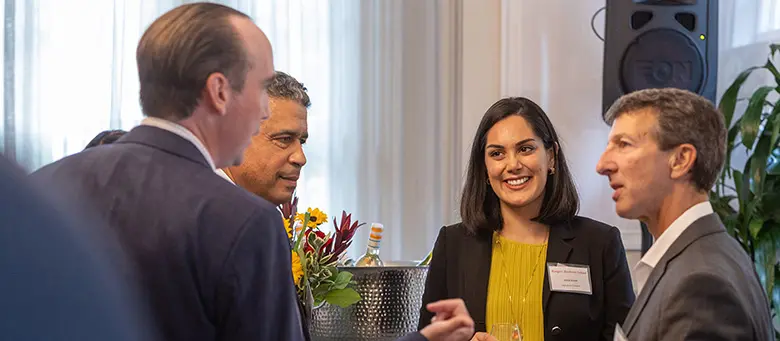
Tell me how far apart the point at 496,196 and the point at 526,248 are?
0.21m

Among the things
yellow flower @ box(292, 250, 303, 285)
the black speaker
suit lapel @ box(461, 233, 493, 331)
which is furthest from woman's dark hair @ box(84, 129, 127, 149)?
the black speaker

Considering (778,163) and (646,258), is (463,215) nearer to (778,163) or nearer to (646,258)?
(646,258)

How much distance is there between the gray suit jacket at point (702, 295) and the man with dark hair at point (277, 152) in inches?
30.6

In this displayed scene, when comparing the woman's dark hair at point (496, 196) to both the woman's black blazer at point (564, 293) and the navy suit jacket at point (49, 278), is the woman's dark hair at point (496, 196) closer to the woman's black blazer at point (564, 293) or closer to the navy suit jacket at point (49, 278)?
the woman's black blazer at point (564, 293)

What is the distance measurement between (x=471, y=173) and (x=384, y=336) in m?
0.67

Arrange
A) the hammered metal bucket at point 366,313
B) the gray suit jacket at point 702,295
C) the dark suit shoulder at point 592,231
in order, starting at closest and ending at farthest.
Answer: the gray suit jacket at point 702,295 → the hammered metal bucket at point 366,313 → the dark suit shoulder at point 592,231

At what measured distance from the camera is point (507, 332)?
71.6 inches

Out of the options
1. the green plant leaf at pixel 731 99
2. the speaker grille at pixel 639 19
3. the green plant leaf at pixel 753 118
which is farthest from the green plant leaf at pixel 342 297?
the green plant leaf at pixel 731 99

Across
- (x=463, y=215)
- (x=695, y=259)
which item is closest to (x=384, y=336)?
(x=463, y=215)

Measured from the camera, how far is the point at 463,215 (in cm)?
242

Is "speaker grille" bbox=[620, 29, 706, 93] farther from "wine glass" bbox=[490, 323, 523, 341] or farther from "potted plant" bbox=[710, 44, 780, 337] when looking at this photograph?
"wine glass" bbox=[490, 323, 523, 341]

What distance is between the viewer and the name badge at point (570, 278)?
2176 mm

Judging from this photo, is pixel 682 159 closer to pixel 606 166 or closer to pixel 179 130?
pixel 606 166

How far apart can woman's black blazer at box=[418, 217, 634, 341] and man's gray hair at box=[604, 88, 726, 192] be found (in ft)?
1.78
